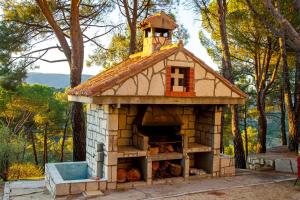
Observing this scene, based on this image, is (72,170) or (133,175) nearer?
(133,175)

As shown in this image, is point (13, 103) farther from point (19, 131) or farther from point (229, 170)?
point (229, 170)

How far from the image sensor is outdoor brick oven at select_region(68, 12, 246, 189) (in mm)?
7465

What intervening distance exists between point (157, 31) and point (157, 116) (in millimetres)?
2434

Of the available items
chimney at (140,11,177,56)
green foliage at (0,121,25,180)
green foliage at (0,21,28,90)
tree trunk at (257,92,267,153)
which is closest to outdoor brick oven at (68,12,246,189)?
chimney at (140,11,177,56)

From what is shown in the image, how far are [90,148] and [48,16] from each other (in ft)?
17.8

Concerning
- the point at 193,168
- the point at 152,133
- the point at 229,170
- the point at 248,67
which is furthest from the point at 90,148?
the point at 248,67

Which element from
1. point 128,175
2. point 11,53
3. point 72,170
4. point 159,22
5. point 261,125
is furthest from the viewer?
point 261,125

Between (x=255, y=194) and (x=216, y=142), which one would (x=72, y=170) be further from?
(x=255, y=194)

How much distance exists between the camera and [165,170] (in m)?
8.62

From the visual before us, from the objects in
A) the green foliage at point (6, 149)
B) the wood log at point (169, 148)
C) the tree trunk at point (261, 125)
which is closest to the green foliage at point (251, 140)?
the tree trunk at point (261, 125)

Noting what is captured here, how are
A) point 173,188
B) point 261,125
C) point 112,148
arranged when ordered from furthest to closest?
point 261,125 < point 173,188 < point 112,148

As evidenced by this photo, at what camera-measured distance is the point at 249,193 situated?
24.2 feet

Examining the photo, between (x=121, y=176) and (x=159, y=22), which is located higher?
(x=159, y=22)

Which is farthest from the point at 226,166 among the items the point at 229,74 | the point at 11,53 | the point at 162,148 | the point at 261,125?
the point at 11,53
